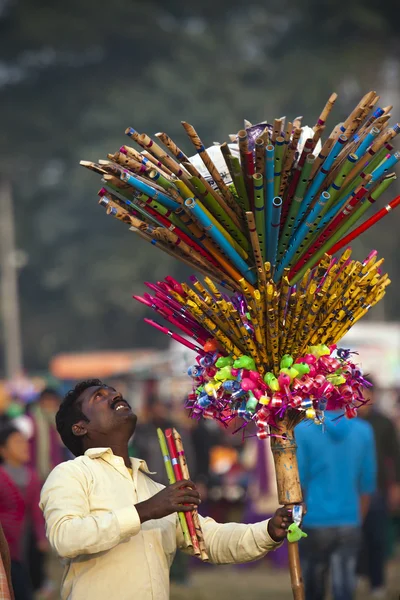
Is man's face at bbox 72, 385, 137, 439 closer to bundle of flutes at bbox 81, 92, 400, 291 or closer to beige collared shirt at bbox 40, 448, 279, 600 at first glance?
beige collared shirt at bbox 40, 448, 279, 600

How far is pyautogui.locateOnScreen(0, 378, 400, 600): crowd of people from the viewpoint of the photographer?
791 cm

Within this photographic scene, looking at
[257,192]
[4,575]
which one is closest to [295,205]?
[257,192]

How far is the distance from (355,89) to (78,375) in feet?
79.4

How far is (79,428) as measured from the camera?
4.96m

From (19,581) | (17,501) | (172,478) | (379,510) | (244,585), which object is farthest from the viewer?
(244,585)

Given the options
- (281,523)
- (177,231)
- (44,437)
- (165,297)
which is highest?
(177,231)

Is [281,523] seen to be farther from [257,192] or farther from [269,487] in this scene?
[269,487]

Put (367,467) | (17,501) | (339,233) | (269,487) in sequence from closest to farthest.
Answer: (339,233) → (17,501) → (367,467) → (269,487)

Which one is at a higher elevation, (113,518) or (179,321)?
(179,321)

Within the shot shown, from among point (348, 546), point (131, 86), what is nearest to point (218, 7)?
point (131, 86)

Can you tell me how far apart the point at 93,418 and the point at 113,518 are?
56cm

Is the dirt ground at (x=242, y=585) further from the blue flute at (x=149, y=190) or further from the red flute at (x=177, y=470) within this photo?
the blue flute at (x=149, y=190)

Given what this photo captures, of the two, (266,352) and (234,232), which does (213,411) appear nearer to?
(266,352)

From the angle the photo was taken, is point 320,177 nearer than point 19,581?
Yes
